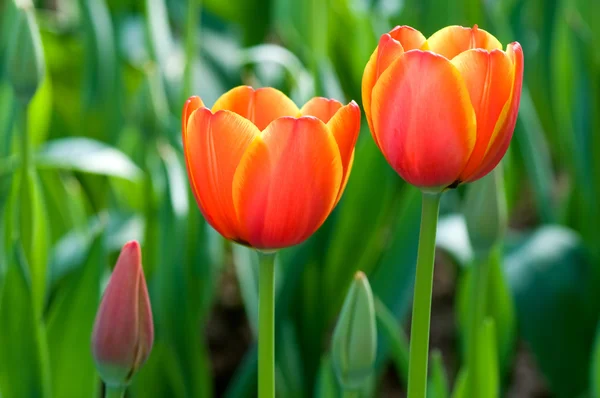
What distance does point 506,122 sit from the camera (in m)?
0.53

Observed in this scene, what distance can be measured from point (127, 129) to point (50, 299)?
29cm

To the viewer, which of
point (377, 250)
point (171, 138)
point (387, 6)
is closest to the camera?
point (171, 138)

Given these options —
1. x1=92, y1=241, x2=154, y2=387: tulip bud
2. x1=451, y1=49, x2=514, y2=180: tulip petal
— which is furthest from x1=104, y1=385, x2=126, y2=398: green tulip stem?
x1=451, y1=49, x2=514, y2=180: tulip petal

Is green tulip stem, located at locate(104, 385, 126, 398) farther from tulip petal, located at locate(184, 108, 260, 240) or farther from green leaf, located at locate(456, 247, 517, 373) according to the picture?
green leaf, located at locate(456, 247, 517, 373)

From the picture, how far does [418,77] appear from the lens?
0.52 m

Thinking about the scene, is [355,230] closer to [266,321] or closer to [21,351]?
[21,351]

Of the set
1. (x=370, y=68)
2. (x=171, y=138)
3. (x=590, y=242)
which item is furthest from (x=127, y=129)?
(x=370, y=68)

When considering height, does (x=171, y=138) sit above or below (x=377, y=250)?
above

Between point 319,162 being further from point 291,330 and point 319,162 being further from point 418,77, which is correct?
point 291,330

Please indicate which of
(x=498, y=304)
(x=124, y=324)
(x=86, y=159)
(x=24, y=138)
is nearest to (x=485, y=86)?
(x=124, y=324)

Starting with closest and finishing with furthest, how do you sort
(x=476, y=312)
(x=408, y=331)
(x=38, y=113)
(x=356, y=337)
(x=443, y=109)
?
1. (x=443, y=109)
2. (x=356, y=337)
3. (x=476, y=312)
4. (x=38, y=113)
5. (x=408, y=331)

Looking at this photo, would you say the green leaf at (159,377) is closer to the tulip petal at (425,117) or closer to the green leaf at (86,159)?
the green leaf at (86,159)

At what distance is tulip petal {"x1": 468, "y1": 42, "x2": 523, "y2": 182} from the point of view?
53cm

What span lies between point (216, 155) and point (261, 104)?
0.09m
